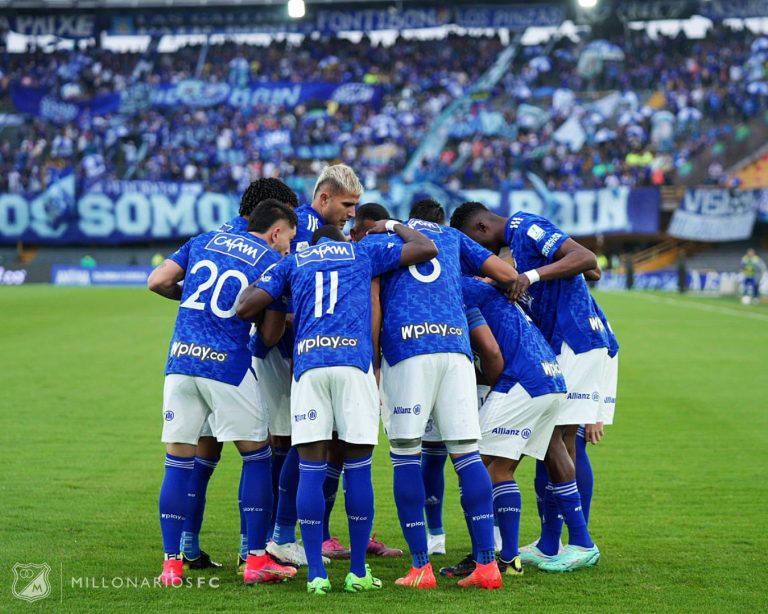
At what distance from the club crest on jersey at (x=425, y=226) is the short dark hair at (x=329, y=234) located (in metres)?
0.43

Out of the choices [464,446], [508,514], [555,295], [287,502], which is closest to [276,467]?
[287,502]

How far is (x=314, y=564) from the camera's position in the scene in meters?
6.00

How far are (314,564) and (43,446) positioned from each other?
5.72 m

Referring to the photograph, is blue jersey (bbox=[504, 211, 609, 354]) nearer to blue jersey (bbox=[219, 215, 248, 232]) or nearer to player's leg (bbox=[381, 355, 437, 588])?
player's leg (bbox=[381, 355, 437, 588])

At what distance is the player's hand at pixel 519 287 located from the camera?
6.48 meters

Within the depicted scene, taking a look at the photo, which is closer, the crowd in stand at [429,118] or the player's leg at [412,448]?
the player's leg at [412,448]

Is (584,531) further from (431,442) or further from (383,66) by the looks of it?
(383,66)

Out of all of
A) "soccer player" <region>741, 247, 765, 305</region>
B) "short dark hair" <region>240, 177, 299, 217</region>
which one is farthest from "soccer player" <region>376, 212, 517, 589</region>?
"soccer player" <region>741, 247, 765, 305</region>

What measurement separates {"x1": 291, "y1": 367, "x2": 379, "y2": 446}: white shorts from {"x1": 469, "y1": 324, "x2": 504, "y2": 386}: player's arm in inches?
33.4

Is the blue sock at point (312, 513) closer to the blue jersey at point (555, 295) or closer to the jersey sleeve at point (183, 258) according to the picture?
the jersey sleeve at point (183, 258)

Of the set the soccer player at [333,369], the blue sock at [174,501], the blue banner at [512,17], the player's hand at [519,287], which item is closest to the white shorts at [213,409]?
the blue sock at [174,501]

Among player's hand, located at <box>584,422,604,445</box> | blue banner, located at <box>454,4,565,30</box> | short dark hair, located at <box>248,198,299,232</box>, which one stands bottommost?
player's hand, located at <box>584,422,604,445</box>

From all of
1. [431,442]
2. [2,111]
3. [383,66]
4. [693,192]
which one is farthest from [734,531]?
[2,111]

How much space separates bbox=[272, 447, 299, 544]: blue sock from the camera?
6.84 metres
